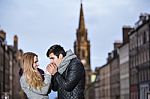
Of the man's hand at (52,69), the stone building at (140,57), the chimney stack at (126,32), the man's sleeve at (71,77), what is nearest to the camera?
the man's sleeve at (71,77)

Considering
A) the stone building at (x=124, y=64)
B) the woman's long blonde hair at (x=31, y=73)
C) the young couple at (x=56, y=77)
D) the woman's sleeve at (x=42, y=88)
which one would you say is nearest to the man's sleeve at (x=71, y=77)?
the young couple at (x=56, y=77)

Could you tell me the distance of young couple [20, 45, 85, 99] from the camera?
→ 5.92 metres

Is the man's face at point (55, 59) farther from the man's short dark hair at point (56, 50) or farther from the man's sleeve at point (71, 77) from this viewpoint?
the man's sleeve at point (71, 77)

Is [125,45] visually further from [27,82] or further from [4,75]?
[27,82]

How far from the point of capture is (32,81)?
5973 mm

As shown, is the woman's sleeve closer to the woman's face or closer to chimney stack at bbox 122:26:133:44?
the woman's face

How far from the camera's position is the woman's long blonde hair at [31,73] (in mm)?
5969

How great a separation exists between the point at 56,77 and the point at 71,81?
217 mm

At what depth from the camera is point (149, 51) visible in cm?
6875

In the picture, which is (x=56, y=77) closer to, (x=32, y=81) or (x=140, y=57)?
(x=32, y=81)

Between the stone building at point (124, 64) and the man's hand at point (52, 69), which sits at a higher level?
the stone building at point (124, 64)

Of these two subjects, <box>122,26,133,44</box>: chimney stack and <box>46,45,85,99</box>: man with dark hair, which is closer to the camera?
<box>46,45,85,99</box>: man with dark hair

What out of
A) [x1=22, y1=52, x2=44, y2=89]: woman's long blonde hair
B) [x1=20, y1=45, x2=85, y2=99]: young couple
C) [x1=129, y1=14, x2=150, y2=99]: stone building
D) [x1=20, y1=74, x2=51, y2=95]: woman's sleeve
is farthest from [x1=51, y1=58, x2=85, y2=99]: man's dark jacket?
[x1=129, y1=14, x2=150, y2=99]: stone building

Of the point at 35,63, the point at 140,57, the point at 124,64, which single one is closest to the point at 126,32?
the point at 124,64
